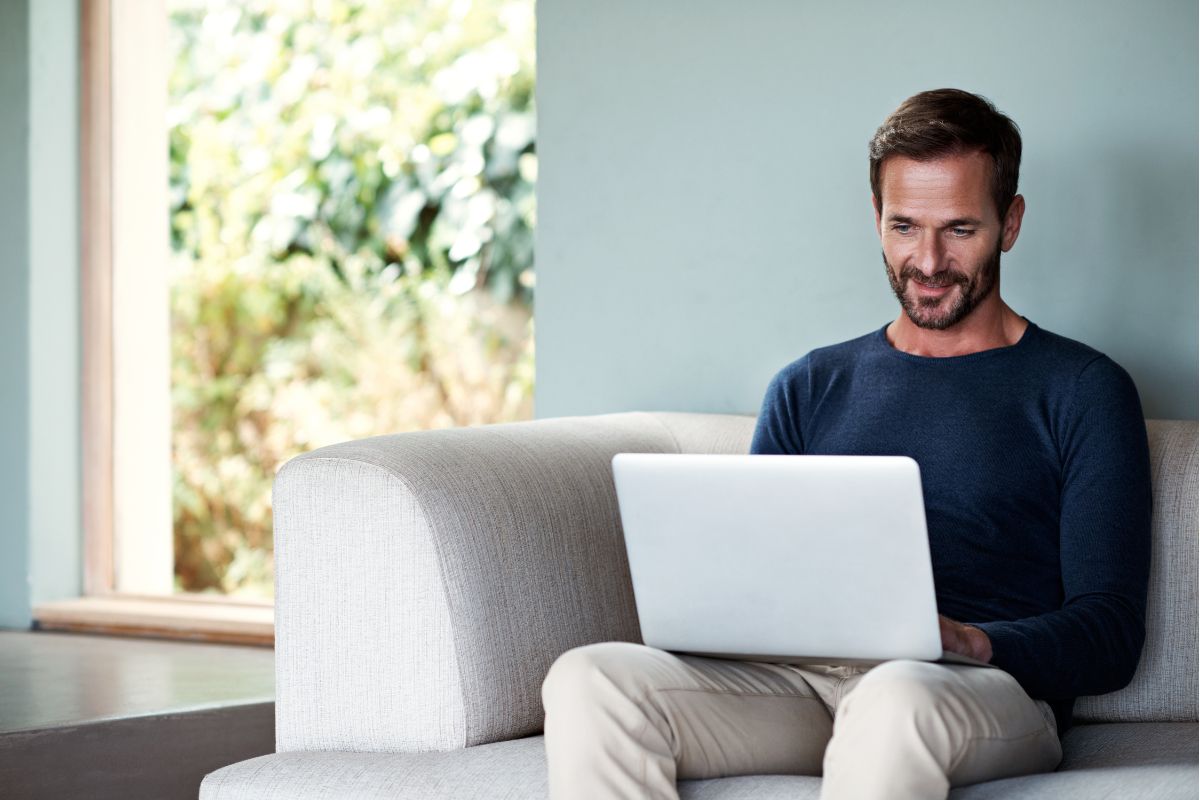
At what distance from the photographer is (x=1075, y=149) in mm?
2492

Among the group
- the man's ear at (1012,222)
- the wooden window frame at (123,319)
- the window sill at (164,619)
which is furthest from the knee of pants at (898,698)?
the wooden window frame at (123,319)

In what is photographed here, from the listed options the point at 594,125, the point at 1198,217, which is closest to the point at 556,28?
the point at 594,125

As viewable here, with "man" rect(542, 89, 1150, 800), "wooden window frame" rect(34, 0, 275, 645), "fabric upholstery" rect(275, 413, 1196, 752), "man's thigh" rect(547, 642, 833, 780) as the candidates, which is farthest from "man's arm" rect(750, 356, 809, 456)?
"wooden window frame" rect(34, 0, 275, 645)

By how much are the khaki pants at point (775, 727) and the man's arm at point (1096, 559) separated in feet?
0.22

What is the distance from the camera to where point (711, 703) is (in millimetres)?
1688

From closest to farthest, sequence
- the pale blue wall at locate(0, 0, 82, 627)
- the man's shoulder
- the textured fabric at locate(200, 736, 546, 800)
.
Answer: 1. the textured fabric at locate(200, 736, 546, 800)
2. the man's shoulder
3. the pale blue wall at locate(0, 0, 82, 627)

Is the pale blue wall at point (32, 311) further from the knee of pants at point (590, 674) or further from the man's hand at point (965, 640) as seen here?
the man's hand at point (965, 640)

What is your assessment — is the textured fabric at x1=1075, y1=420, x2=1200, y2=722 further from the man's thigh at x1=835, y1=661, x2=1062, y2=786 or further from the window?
the window

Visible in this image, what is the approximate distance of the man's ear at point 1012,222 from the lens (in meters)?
2.14

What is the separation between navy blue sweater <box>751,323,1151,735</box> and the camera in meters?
1.80

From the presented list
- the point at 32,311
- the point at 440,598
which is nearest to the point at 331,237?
the point at 32,311

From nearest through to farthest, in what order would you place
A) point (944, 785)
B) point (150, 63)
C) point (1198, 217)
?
point (944, 785) < point (1198, 217) < point (150, 63)

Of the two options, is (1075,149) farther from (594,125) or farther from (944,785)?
(944,785)

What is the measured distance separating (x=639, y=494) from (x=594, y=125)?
151 centimetres
